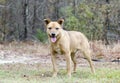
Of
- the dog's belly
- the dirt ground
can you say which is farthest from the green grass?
the dirt ground

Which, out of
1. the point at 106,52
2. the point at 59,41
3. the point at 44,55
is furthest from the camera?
the point at 106,52

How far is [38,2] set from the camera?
92.9 feet

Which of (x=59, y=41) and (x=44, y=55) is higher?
(x=59, y=41)

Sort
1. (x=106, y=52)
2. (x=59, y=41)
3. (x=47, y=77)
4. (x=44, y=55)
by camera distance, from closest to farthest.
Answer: (x=47, y=77) < (x=59, y=41) < (x=44, y=55) < (x=106, y=52)

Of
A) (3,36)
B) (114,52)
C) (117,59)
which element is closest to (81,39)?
(117,59)

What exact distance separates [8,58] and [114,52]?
4.90 meters

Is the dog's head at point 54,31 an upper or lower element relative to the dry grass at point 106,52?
upper

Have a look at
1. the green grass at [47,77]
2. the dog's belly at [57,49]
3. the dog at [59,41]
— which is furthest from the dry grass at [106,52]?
the dog's belly at [57,49]

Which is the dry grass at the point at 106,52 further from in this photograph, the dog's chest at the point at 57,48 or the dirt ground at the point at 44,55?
the dog's chest at the point at 57,48

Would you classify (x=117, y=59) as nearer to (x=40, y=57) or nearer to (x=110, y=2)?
(x=40, y=57)

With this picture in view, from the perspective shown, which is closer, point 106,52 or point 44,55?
point 44,55

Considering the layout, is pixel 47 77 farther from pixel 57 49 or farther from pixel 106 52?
pixel 106 52

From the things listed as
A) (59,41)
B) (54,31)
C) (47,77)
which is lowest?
(47,77)

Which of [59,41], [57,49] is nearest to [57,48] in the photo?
[57,49]
